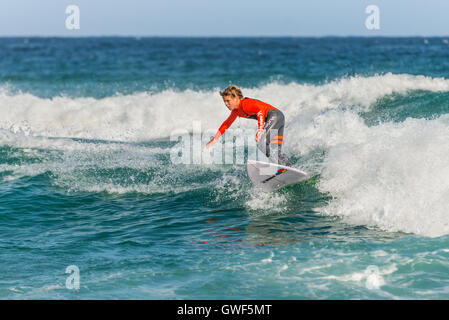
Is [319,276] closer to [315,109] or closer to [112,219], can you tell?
[112,219]

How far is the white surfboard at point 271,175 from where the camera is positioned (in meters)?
9.12

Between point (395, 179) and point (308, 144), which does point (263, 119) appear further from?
point (308, 144)

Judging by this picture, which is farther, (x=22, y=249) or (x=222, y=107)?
(x=222, y=107)

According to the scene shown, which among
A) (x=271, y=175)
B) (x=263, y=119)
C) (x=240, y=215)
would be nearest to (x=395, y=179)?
(x=271, y=175)

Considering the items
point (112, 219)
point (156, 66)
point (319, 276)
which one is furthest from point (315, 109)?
point (156, 66)

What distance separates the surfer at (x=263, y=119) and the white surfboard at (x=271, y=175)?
0.21 m

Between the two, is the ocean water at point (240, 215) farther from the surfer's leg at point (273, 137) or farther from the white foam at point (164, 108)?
the surfer's leg at point (273, 137)

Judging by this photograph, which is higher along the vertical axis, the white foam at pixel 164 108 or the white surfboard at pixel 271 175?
the white foam at pixel 164 108

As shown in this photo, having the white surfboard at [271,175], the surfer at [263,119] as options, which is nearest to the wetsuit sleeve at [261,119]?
the surfer at [263,119]

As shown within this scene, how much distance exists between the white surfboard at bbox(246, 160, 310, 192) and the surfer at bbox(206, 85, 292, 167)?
209mm

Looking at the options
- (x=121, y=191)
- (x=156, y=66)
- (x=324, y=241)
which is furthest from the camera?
(x=156, y=66)

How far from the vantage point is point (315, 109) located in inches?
676
